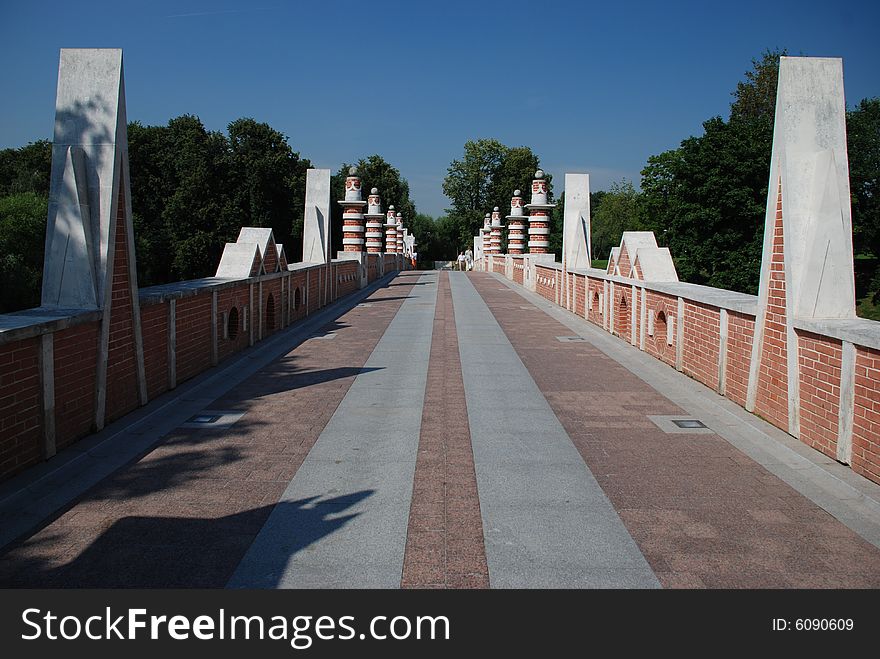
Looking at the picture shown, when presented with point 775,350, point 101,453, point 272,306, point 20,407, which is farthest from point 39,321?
point 272,306

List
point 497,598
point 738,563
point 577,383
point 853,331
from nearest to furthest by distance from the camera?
1. point 497,598
2. point 738,563
3. point 853,331
4. point 577,383

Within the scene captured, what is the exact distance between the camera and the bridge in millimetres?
4484

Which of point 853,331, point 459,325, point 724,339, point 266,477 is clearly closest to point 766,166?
point 459,325

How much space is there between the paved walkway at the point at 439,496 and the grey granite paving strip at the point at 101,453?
0.03 m

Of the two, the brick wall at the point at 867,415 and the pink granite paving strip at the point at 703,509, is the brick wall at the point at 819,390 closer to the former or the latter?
the brick wall at the point at 867,415

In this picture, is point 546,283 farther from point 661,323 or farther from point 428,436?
point 428,436

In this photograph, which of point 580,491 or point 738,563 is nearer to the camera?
point 738,563

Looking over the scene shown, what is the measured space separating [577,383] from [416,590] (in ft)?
20.7

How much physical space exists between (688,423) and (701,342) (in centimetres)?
246

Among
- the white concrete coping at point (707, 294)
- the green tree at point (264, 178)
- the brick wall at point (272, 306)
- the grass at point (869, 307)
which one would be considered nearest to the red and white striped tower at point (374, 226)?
the green tree at point (264, 178)

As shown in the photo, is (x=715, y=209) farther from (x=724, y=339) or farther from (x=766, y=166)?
(x=724, y=339)

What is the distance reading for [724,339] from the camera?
9148 millimetres

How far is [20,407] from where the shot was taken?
582 centimetres

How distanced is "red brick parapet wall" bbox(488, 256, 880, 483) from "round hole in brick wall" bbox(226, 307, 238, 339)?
677cm
